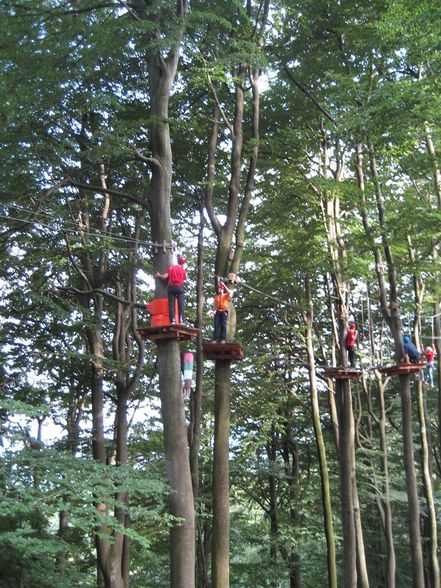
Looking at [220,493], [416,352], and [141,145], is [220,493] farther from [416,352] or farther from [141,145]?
[141,145]

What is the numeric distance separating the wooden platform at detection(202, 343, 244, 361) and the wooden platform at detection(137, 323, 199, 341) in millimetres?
1051

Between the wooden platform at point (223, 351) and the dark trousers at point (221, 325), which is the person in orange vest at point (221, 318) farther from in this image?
the wooden platform at point (223, 351)

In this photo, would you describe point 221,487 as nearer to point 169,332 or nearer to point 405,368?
point 169,332

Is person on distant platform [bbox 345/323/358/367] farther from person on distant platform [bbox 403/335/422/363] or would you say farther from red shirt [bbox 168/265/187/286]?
red shirt [bbox 168/265/187/286]

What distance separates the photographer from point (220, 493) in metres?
8.76

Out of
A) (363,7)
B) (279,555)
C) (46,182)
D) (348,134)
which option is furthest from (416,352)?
(279,555)

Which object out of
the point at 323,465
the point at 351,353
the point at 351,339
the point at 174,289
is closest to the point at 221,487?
the point at 174,289

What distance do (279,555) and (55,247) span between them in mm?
11996

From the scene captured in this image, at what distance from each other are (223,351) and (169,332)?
1484 millimetres

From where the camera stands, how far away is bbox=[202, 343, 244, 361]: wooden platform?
9.09 metres

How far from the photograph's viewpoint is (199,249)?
42.8 feet

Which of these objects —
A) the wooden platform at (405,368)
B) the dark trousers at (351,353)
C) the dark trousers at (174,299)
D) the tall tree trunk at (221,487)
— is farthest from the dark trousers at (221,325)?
the dark trousers at (351,353)

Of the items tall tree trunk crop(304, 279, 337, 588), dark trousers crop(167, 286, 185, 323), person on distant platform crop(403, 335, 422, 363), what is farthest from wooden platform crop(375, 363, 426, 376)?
dark trousers crop(167, 286, 185, 323)

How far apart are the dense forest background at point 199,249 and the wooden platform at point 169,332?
54 centimetres
